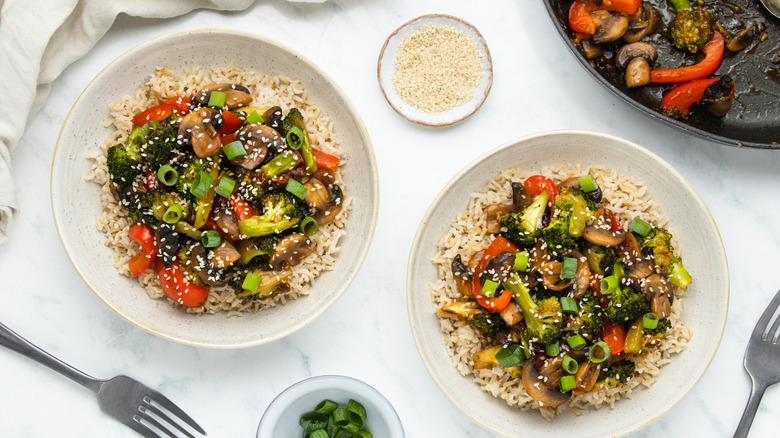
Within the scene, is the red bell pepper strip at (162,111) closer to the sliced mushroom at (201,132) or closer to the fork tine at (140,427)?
the sliced mushroom at (201,132)

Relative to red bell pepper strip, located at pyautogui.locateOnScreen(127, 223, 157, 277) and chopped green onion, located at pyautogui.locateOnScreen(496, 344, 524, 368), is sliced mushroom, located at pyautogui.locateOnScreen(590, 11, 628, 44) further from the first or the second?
red bell pepper strip, located at pyautogui.locateOnScreen(127, 223, 157, 277)

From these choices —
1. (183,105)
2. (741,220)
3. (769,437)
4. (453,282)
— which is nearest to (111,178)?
(183,105)

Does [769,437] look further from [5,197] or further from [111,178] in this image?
[5,197]

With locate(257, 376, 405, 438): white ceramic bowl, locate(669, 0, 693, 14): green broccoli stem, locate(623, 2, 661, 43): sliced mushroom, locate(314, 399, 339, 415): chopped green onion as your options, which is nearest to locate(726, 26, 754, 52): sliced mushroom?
locate(669, 0, 693, 14): green broccoli stem

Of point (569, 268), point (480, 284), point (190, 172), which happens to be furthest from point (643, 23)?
point (190, 172)

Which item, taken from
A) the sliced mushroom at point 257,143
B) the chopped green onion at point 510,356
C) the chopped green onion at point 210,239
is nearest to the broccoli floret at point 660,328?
the chopped green onion at point 510,356

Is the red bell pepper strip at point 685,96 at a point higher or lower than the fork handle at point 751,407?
higher
